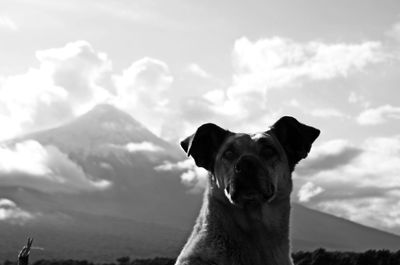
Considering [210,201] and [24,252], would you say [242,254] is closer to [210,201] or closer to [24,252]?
[210,201]

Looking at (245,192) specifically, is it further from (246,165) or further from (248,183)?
(246,165)

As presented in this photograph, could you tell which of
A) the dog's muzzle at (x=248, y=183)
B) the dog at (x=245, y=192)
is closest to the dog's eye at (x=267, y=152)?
the dog at (x=245, y=192)

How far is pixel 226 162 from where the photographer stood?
32.9ft

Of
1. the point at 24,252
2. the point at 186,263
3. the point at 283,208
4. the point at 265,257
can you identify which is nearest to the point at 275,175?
the point at 283,208

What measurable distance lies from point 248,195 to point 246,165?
0.46 m

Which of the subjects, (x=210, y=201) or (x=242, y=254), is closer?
(x=242, y=254)

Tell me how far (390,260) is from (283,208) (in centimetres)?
7095

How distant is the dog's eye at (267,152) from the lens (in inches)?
396

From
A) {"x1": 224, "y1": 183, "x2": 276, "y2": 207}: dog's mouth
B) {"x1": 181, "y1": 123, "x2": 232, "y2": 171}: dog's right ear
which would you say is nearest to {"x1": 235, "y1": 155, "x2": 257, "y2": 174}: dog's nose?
{"x1": 224, "y1": 183, "x2": 276, "y2": 207}: dog's mouth

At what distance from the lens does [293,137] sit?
10.7 metres

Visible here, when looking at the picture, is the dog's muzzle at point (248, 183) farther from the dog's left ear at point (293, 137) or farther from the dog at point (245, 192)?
the dog's left ear at point (293, 137)

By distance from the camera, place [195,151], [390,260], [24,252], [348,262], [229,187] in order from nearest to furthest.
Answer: [229,187] < [195,151] < [24,252] < [390,260] < [348,262]

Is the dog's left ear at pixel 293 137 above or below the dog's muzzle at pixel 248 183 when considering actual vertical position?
above

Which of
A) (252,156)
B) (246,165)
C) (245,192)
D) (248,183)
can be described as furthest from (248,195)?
(252,156)
